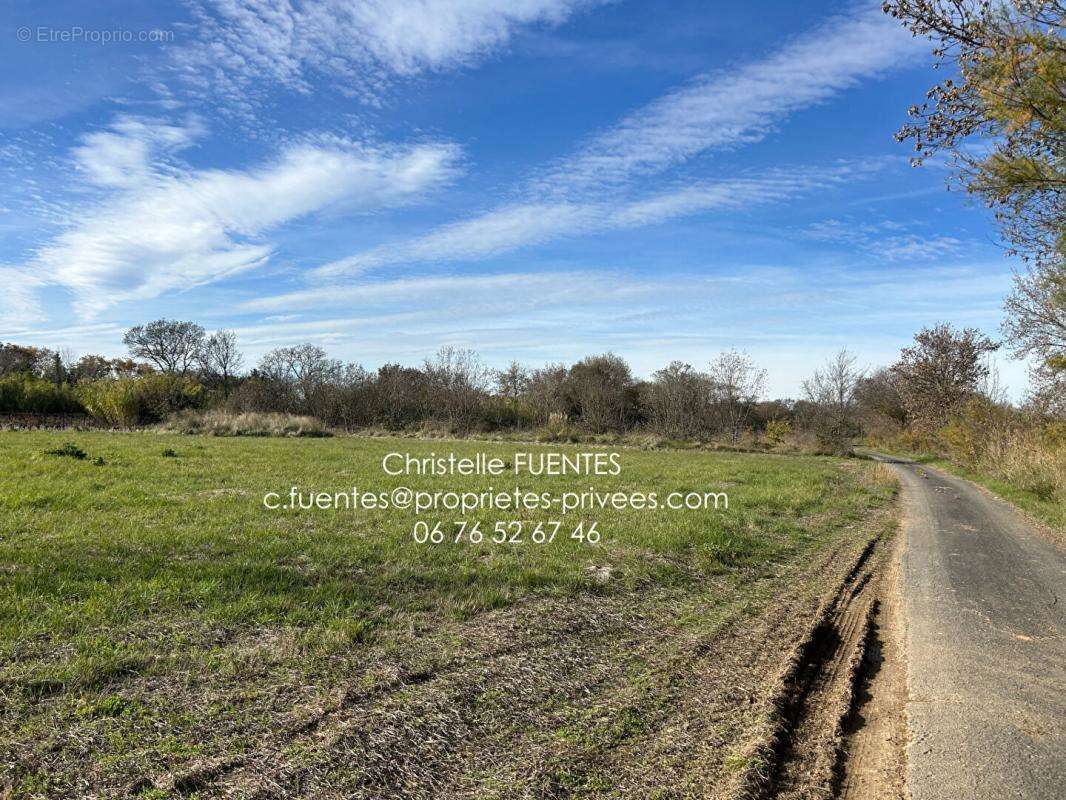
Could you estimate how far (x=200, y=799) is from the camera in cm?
252

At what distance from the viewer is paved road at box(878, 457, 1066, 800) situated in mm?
2951

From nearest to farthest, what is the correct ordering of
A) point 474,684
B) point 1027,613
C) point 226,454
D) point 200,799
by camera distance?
point 200,799 < point 474,684 < point 1027,613 < point 226,454

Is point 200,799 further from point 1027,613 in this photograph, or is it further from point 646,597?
point 1027,613

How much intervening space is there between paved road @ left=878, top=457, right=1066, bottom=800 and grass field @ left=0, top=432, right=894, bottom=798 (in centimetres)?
92

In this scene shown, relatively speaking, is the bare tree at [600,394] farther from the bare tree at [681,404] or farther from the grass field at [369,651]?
the grass field at [369,651]

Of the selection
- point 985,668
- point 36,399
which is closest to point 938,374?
point 985,668

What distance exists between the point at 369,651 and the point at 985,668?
4467mm

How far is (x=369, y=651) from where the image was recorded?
4.11m

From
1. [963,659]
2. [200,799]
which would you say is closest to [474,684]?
[200,799]

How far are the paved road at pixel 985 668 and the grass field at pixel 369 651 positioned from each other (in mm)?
922

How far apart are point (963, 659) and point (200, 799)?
5.08m

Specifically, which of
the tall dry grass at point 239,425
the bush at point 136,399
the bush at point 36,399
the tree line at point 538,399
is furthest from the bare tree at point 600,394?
the bush at point 36,399

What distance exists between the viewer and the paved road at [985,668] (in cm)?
295

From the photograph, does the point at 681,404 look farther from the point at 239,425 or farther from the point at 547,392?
the point at 239,425
